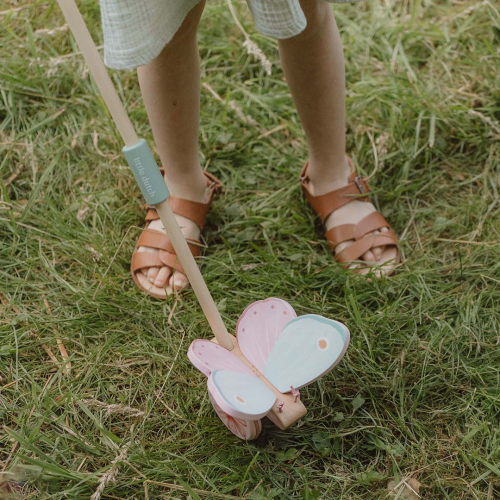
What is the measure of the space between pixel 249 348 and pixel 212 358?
11 centimetres

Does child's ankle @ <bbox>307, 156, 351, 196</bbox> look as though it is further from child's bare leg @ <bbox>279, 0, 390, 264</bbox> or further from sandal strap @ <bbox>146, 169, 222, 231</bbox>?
sandal strap @ <bbox>146, 169, 222, 231</bbox>

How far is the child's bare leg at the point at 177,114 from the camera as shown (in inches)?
43.6

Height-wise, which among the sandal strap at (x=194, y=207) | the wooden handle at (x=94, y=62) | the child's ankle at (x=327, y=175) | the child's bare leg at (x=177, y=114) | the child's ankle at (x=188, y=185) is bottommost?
the child's ankle at (x=327, y=175)

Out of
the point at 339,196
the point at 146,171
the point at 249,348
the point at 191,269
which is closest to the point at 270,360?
the point at 249,348

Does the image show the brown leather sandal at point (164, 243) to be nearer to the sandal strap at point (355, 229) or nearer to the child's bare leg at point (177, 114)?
the child's bare leg at point (177, 114)

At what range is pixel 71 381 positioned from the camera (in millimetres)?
1173

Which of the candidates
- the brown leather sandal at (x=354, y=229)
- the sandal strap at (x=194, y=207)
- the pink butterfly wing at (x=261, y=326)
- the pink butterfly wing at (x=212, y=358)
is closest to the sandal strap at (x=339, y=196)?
the brown leather sandal at (x=354, y=229)

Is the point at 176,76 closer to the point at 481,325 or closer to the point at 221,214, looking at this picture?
the point at 221,214

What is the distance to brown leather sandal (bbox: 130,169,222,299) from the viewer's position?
1326mm

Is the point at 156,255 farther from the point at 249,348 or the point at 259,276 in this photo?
the point at 249,348

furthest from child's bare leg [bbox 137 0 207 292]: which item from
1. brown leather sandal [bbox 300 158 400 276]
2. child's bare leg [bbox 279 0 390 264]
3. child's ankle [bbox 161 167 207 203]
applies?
brown leather sandal [bbox 300 158 400 276]

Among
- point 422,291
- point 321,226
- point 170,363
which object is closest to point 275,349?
point 170,363

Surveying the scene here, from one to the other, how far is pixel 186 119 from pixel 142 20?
0.40 meters

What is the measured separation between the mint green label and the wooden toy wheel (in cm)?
35
